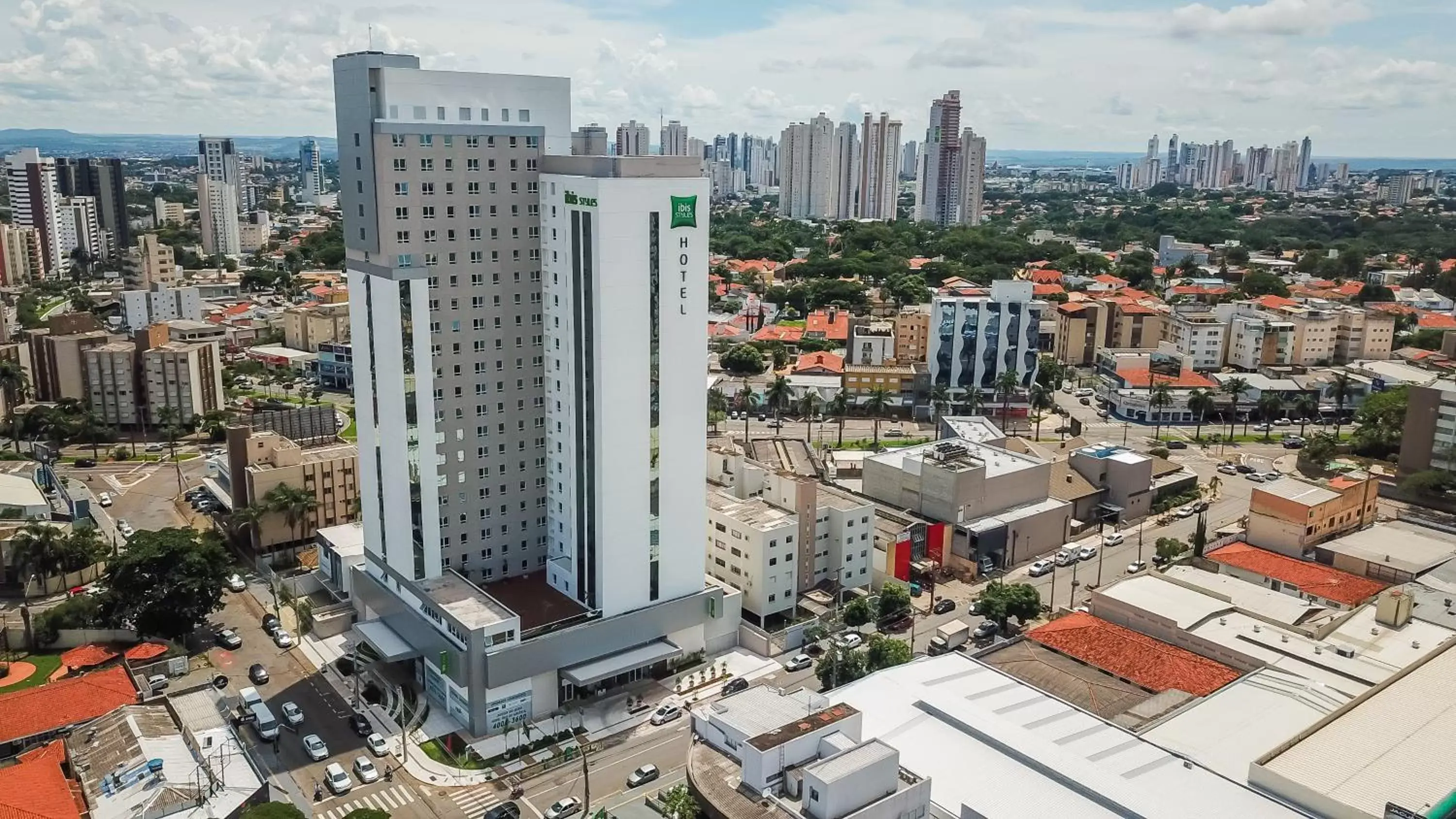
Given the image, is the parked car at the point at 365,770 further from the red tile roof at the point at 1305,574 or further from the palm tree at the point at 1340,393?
the palm tree at the point at 1340,393

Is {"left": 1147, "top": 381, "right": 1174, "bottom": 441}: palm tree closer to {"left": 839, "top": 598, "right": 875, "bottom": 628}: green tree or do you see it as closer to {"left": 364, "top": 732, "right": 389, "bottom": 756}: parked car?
{"left": 839, "top": 598, "right": 875, "bottom": 628}: green tree

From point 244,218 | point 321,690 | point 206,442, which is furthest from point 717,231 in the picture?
point 321,690

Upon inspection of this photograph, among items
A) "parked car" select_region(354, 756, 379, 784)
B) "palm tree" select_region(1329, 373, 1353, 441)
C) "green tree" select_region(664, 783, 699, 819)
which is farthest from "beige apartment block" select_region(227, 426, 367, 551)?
"palm tree" select_region(1329, 373, 1353, 441)

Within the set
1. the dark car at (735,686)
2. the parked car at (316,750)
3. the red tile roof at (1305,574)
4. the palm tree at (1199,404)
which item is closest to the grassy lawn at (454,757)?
the parked car at (316,750)

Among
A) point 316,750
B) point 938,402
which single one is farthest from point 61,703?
point 938,402

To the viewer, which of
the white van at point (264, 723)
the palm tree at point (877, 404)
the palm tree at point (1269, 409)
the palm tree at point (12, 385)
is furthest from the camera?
the palm tree at point (1269, 409)
